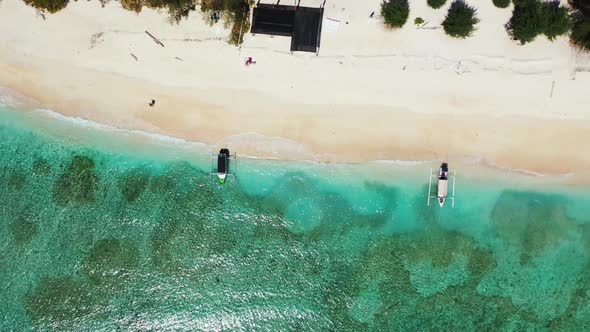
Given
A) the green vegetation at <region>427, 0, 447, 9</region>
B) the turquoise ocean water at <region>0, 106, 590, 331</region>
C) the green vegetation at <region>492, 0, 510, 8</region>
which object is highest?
the green vegetation at <region>492, 0, 510, 8</region>

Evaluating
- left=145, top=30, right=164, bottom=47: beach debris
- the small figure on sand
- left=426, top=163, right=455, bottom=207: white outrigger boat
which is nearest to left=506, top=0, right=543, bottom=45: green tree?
left=426, top=163, right=455, bottom=207: white outrigger boat

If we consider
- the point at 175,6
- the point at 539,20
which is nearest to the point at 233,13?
the point at 175,6

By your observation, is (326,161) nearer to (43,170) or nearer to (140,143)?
(140,143)

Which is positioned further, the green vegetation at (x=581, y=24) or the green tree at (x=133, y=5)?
the green tree at (x=133, y=5)

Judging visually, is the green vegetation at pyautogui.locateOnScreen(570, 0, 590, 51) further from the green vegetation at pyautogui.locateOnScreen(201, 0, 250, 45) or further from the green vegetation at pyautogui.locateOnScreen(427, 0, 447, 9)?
the green vegetation at pyautogui.locateOnScreen(201, 0, 250, 45)

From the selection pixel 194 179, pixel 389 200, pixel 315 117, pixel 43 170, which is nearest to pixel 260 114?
pixel 315 117

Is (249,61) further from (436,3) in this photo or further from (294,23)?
(436,3)

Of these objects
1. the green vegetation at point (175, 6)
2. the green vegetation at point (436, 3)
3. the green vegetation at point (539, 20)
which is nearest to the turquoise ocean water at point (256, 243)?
the green vegetation at point (175, 6)

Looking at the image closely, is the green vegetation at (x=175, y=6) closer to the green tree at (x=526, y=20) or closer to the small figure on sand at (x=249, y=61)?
the small figure on sand at (x=249, y=61)
